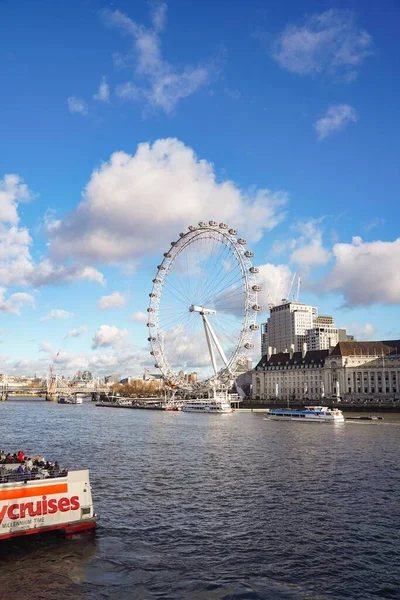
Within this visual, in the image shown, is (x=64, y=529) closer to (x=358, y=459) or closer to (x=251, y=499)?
(x=251, y=499)

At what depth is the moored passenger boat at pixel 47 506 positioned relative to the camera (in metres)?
20.1

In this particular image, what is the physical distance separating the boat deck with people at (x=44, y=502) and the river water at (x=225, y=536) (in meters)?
0.72

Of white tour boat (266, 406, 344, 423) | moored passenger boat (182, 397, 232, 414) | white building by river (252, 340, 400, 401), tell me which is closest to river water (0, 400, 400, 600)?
white tour boat (266, 406, 344, 423)

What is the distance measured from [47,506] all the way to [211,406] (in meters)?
121

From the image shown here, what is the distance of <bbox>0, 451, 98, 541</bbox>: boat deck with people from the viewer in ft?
66.0

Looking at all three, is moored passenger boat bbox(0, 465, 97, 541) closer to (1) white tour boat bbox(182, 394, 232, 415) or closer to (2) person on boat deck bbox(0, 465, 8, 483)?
(2) person on boat deck bbox(0, 465, 8, 483)

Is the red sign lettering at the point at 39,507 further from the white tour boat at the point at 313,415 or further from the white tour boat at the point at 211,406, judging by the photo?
the white tour boat at the point at 211,406

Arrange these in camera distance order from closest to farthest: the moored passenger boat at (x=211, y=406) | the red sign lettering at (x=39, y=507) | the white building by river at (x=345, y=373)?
1. the red sign lettering at (x=39, y=507)
2. the moored passenger boat at (x=211, y=406)
3. the white building by river at (x=345, y=373)

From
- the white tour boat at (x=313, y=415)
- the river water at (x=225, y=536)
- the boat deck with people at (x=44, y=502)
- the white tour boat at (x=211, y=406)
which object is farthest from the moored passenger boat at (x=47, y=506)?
the white tour boat at (x=211, y=406)

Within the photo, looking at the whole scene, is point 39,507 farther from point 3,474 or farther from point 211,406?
point 211,406

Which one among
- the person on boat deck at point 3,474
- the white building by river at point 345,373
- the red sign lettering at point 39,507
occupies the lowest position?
the red sign lettering at point 39,507

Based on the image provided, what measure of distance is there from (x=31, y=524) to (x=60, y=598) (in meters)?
4.73

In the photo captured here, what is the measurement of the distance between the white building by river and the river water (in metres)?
123

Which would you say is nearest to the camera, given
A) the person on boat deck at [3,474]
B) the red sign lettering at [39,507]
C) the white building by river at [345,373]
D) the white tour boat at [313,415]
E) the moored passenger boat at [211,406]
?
the red sign lettering at [39,507]
